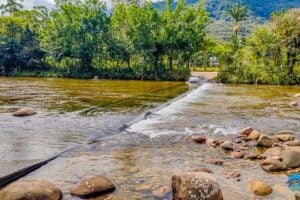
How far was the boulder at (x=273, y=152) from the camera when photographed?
381 inches

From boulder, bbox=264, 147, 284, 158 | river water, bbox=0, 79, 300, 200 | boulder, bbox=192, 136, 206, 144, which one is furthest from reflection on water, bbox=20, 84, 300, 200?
boulder, bbox=264, 147, 284, 158

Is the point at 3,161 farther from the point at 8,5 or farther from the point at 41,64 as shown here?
the point at 8,5

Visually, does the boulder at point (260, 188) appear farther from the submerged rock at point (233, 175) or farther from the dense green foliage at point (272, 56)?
the dense green foliage at point (272, 56)

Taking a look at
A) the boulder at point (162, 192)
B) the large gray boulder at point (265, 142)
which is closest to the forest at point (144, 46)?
the large gray boulder at point (265, 142)

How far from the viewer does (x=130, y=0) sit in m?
67.2

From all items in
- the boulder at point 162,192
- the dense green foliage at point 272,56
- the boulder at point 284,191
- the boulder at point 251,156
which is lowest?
the boulder at point 284,191

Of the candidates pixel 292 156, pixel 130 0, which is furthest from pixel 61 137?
pixel 130 0

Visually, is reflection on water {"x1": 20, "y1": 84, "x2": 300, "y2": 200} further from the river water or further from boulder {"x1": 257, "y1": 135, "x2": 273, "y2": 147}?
boulder {"x1": 257, "y1": 135, "x2": 273, "y2": 147}

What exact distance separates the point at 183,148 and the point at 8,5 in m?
85.2

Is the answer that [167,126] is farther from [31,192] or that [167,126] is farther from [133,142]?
[31,192]

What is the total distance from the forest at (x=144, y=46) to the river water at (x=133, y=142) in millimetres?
26616

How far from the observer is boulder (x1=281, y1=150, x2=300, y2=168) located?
8.77 m

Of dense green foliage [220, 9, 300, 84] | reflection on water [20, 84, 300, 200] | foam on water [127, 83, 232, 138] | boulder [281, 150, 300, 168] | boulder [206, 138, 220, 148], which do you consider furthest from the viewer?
dense green foliage [220, 9, 300, 84]

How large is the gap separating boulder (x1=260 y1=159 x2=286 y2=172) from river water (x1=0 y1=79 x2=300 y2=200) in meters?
0.17
